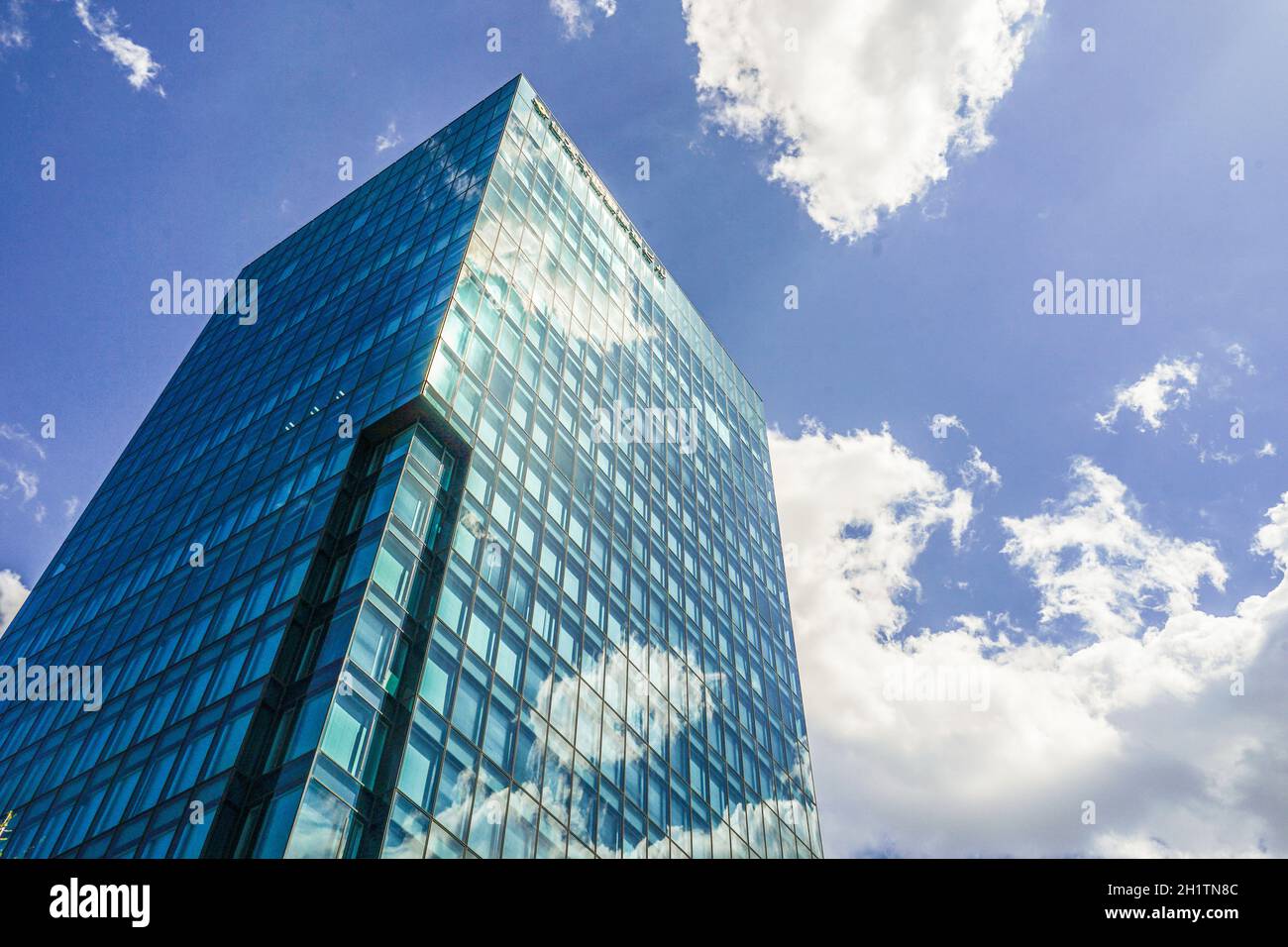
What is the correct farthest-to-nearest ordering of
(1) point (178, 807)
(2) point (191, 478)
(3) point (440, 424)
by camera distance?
1. (2) point (191, 478)
2. (3) point (440, 424)
3. (1) point (178, 807)

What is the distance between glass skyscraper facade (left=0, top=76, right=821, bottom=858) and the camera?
26297mm

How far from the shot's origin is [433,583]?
3020 centimetres

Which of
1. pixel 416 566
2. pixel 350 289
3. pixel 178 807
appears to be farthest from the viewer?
pixel 350 289

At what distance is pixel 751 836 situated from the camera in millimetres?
44000

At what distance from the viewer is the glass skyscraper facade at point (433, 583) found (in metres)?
26.3

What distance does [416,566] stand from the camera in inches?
1185

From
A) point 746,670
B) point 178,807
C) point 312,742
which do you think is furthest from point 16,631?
point 746,670
